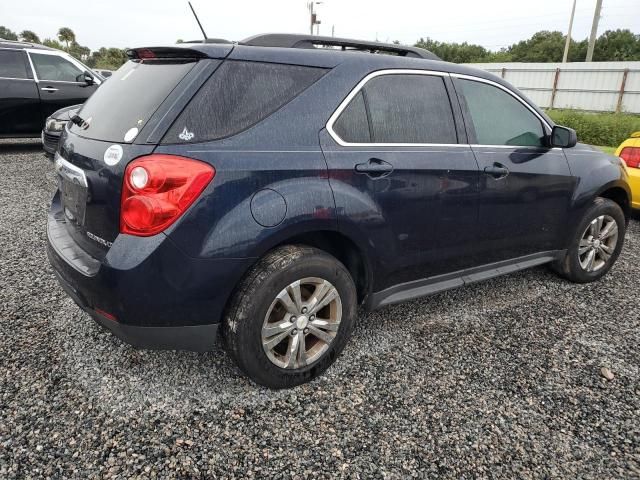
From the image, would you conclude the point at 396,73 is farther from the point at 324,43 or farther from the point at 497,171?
the point at 497,171

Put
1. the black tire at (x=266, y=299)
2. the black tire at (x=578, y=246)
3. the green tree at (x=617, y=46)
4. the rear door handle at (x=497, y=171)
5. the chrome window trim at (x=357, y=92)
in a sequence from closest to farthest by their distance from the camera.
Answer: the black tire at (x=266, y=299)
the chrome window trim at (x=357, y=92)
the rear door handle at (x=497, y=171)
the black tire at (x=578, y=246)
the green tree at (x=617, y=46)

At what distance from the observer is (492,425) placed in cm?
233

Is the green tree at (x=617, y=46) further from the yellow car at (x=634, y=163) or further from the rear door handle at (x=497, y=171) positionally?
the rear door handle at (x=497, y=171)

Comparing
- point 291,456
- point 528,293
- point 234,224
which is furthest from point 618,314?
point 234,224

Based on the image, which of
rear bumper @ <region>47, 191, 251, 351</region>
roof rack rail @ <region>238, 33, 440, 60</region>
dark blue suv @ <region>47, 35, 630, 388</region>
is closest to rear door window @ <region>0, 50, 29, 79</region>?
dark blue suv @ <region>47, 35, 630, 388</region>

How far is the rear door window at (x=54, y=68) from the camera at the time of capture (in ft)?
28.2

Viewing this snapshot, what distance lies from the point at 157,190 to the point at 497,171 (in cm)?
214

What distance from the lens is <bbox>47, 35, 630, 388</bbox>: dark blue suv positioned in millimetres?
2104

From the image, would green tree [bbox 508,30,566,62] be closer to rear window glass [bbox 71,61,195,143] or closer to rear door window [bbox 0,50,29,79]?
rear door window [bbox 0,50,29,79]

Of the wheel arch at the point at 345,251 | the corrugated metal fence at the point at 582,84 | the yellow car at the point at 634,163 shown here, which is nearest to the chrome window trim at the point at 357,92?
the wheel arch at the point at 345,251

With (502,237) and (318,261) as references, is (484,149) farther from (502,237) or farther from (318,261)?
(318,261)

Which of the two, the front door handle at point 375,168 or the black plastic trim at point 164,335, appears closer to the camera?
the black plastic trim at point 164,335

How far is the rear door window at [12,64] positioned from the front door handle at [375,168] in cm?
834

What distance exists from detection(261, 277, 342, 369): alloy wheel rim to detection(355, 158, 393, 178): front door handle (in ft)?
1.99
